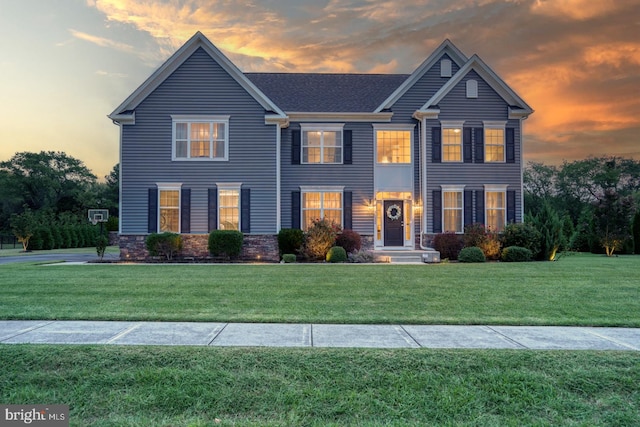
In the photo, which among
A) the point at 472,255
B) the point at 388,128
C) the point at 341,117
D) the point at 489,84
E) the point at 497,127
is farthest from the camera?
the point at 388,128

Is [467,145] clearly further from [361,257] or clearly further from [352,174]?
[361,257]

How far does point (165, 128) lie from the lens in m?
18.2

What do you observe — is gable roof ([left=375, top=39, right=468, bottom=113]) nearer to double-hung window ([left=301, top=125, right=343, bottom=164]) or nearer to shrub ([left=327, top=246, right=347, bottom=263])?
double-hung window ([left=301, top=125, right=343, bottom=164])

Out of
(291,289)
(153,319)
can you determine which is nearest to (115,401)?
(153,319)

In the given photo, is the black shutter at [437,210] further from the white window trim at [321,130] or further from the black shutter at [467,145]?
the white window trim at [321,130]

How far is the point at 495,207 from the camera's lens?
1934cm

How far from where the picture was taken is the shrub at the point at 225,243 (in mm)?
17109

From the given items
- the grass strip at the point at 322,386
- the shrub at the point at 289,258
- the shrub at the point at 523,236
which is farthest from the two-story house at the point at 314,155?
the grass strip at the point at 322,386

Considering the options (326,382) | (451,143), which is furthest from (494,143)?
(326,382)

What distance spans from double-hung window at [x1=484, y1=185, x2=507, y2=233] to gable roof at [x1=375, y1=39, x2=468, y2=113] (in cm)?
607

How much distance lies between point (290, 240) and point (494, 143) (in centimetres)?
1070

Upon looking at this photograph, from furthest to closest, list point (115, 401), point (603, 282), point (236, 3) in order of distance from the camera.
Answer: point (236, 3) → point (603, 282) → point (115, 401)

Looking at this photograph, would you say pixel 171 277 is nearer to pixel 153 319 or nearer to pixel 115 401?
pixel 153 319

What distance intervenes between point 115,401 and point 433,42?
22.7 metres
